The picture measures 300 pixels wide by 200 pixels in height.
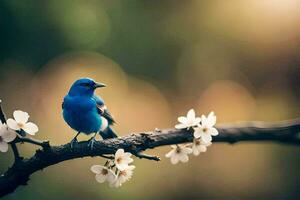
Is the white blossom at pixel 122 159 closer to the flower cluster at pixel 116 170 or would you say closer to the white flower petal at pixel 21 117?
the flower cluster at pixel 116 170

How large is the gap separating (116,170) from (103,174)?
0.04m

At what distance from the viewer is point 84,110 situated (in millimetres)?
1850

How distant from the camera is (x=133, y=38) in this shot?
490 centimetres

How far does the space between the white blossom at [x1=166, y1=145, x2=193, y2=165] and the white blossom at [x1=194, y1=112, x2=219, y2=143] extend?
0.07 m

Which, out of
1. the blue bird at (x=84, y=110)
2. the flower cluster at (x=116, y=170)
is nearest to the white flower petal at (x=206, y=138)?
the flower cluster at (x=116, y=170)

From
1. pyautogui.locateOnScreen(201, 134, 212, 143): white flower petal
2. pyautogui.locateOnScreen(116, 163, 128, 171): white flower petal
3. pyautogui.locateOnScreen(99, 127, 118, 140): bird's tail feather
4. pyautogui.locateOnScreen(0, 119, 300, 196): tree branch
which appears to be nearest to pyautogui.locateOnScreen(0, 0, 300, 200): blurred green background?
pyautogui.locateOnScreen(99, 127, 118, 140): bird's tail feather

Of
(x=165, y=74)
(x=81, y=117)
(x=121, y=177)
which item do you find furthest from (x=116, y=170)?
(x=165, y=74)

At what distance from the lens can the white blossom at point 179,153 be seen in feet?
5.19

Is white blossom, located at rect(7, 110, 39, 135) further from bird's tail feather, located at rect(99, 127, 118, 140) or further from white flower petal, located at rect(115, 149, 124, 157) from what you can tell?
bird's tail feather, located at rect(99, 127, 118, 140)

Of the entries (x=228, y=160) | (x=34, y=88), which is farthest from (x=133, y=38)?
(x=228, y=160)

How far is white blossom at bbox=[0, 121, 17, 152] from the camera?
1.33 metres

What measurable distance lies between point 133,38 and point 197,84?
68 centimetres

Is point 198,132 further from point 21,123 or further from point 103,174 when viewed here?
point 21,123

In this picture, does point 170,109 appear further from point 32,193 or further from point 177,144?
point 177,144
